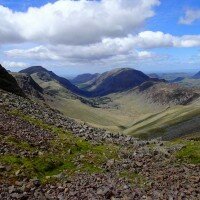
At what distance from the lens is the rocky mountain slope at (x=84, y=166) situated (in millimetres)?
30938

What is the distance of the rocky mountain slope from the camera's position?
102 feet

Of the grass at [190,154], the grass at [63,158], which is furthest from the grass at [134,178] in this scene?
the grass at [190,154]

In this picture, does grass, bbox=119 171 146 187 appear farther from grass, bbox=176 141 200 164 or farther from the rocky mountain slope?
grass, bbox=176 141 200 164

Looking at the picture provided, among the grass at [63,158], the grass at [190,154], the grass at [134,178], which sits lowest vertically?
the grass at [190,154]

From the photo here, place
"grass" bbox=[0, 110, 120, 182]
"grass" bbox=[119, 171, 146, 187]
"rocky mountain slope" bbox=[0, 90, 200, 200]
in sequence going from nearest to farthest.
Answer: "rocky mountain slope" bbox=[0, 90, 200, 200]
"grass" bbox=[119, 171, 146, 187]
"grass" bbox=[0, 110, 120, 182]

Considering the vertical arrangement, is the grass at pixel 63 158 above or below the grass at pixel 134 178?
above

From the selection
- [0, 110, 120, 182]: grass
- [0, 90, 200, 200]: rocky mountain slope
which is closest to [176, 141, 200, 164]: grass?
[0, 90, 200, 200]: rocky mountain slope

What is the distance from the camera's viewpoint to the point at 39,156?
40.9 m

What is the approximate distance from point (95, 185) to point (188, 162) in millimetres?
15028

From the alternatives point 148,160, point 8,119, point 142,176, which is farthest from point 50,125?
point 142,176

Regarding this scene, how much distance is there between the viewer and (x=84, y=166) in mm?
40469

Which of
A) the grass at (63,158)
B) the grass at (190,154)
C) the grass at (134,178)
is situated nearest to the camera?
the grass at (134,178)

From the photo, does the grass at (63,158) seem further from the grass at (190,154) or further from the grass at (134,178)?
A: the grass at (190,154)

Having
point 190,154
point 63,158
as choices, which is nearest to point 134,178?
point 63,158
